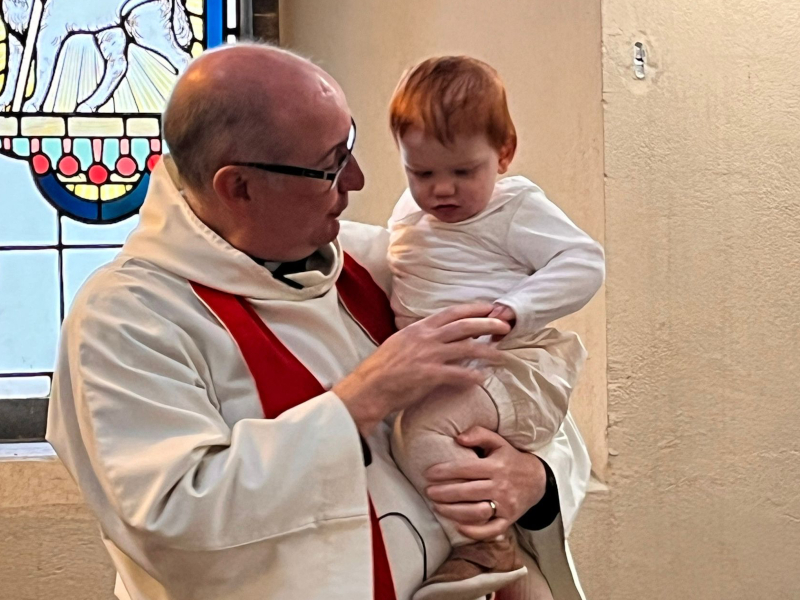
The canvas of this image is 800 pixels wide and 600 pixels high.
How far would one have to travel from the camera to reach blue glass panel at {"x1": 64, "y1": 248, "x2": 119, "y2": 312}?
400 cm

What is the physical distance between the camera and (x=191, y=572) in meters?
1.91

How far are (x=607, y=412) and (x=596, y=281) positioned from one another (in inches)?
56.5

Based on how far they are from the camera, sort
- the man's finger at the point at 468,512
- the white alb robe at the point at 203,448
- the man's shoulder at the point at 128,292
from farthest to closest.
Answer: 1. the man's finger at the point at 468,512
2. the man's shoulder at the point at 128,292
3. the white alb robe at the point at 203,448

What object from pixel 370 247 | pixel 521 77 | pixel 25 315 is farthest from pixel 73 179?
pixel 370 247

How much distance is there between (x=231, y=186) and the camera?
2102 mm

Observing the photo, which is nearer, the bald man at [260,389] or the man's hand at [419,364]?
the bald man at [260,389]

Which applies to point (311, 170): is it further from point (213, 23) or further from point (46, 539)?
point (213, 23)

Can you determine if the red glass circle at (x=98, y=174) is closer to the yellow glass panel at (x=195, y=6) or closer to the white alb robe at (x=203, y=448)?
the yellow glass panel at (x=195, y=6)

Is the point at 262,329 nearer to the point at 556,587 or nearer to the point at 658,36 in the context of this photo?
the point at 556,587

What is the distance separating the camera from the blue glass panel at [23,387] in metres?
3.93

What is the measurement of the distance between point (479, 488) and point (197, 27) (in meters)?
2.72

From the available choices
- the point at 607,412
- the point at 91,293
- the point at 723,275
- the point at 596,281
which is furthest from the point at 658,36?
the point at 91,293

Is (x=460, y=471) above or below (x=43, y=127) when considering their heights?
below

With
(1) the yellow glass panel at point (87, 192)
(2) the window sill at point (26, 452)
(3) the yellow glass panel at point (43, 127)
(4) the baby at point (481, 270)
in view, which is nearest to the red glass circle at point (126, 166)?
(1) the yellow glass panel at point (87, 192)
